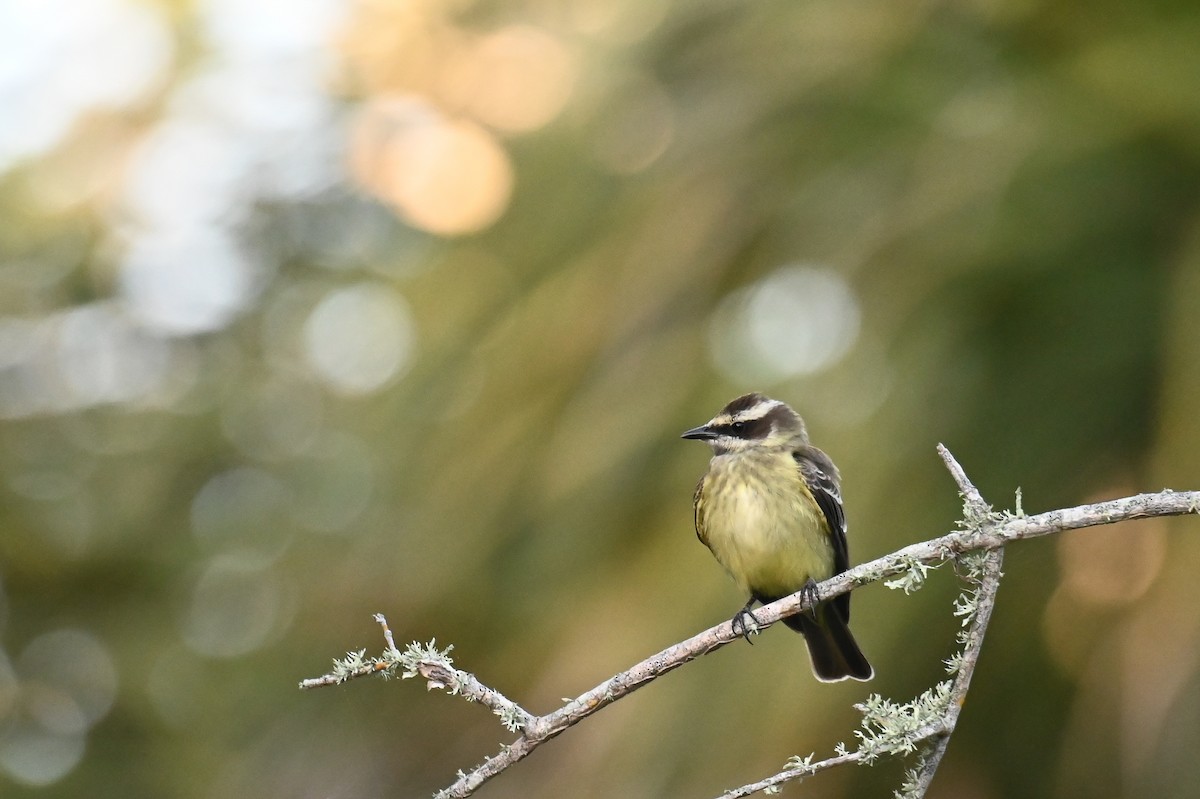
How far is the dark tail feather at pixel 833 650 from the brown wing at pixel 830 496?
0.04 metres

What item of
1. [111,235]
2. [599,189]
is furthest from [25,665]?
[599,189]

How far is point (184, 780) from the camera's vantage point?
5773mm

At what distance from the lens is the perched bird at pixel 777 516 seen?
3.41m

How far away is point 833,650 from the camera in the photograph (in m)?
3.39

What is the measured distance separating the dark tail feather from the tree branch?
1.43 meters

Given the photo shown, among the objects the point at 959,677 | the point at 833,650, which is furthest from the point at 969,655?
the point at 833,650

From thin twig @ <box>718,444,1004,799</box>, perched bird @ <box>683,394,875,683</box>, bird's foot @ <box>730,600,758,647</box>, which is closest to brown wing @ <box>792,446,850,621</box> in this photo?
perched bird @ <box>683,394,875,683</box>

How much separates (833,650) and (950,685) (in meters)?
1.54

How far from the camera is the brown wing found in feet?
11.5

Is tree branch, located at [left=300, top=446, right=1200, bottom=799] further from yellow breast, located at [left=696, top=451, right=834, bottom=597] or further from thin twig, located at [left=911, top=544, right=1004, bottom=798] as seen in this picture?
yellow breast, located at [left=696, top=451, right=834, bottom=597]

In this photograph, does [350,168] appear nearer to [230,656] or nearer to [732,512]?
[230,656]

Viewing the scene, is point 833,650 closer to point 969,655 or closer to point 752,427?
point 752,427

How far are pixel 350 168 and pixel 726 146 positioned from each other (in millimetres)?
1984

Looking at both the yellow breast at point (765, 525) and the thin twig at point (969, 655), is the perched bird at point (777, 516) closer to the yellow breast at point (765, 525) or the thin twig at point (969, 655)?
the yellow breast at point (765, 525)
